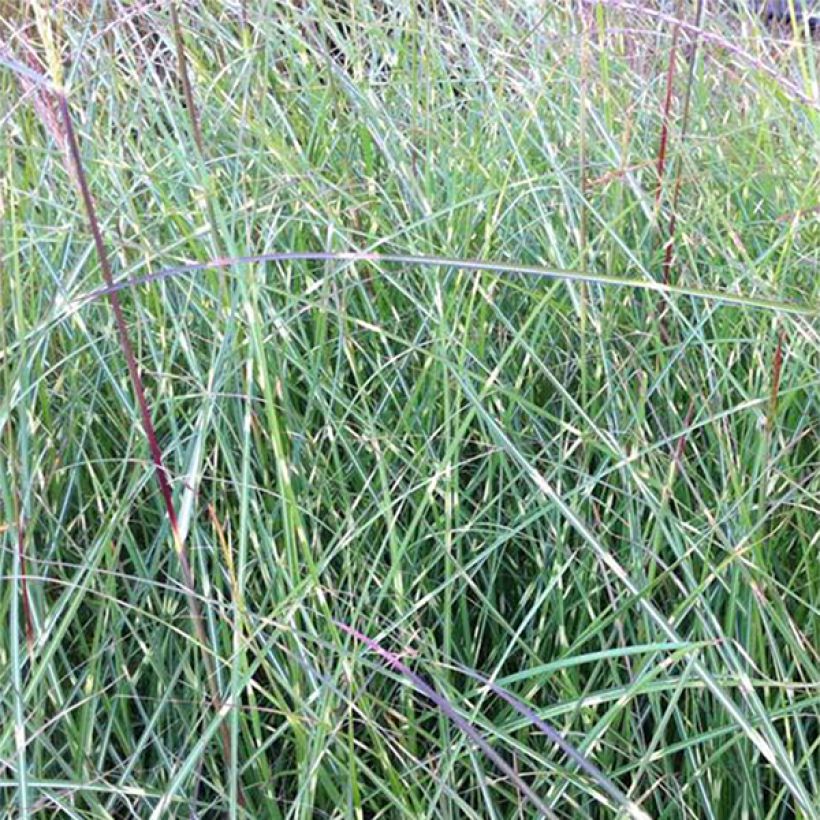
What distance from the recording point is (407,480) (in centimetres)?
110

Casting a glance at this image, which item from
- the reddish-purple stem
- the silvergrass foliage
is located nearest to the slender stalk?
the silvergrass foliage

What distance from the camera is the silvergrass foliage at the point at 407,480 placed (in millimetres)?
875

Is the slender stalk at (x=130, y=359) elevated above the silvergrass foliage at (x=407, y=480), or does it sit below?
above

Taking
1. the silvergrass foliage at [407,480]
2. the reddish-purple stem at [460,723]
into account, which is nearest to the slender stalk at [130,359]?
the silvergrass foliage at [407,480]

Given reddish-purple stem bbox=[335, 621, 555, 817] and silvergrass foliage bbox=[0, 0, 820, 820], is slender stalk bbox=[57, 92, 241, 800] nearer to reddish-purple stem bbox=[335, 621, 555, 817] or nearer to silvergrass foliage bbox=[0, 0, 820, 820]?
silvergrass foliage bbox=[0, 0, 820, 820]

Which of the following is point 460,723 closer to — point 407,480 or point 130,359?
point 130,359

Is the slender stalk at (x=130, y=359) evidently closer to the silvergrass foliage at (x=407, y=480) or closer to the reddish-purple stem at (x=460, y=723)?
the silvergrass foliage at (x=407, y=480)

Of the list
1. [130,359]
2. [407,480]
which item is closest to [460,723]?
[130,359]

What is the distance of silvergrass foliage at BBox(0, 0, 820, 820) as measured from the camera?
0.88 meters

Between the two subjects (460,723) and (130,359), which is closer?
(460,723)

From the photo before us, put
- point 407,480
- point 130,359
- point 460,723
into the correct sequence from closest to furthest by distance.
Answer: point 460,723
point 130,359
point 407,480

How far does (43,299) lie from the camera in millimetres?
1205

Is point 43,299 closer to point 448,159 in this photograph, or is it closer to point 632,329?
point 448,159

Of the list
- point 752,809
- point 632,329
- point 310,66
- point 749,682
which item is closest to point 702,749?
point 752,809
